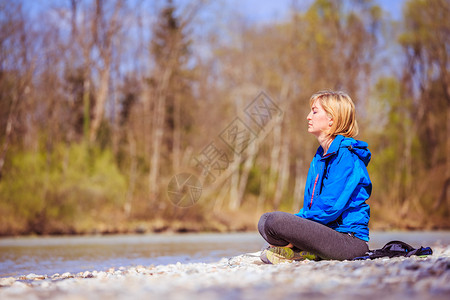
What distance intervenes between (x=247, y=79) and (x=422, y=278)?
69.5 ft

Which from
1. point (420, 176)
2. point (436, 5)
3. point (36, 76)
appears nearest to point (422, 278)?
point (36, 76)

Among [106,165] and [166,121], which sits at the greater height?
[166,121]

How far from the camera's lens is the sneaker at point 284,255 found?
411 cm

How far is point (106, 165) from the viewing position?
57.1 ft

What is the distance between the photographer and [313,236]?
387cm

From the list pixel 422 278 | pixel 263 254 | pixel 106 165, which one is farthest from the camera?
pixel 106 165

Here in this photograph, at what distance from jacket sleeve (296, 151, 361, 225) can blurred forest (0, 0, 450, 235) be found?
1230 centimetres

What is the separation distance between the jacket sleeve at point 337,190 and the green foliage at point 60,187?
11.7 m

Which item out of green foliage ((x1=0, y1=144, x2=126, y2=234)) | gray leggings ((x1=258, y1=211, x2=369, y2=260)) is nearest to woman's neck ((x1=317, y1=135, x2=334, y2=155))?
gray leggings ((x1=258, y1=211, x2=369, y2=260))

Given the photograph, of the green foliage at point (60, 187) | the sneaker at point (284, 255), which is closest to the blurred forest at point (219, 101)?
the green foliage at point (60, 187)

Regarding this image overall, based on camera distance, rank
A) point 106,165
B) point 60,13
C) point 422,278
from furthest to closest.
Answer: point 60,13 → point 106,165 → point 422,278

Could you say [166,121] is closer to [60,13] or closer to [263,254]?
[60,13]

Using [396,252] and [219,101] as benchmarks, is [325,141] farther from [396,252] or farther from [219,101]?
[219,101]

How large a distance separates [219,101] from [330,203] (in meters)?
21.1
